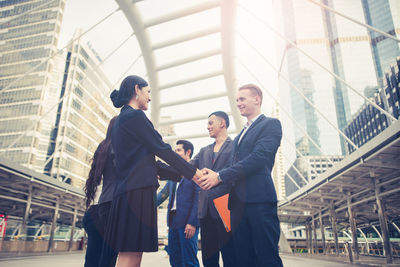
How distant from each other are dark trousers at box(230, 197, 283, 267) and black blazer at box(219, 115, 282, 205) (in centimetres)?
6

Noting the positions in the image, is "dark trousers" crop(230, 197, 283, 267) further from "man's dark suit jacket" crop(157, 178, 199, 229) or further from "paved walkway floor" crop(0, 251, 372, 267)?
"paved walkway floor" crop(0, 251, 372, 267)

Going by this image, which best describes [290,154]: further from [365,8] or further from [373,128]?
[365,8]

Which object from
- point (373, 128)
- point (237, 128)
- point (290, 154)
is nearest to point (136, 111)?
point (237, 128)

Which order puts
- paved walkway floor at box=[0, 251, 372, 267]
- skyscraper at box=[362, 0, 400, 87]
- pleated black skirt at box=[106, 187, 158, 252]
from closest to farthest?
pleated black skirt at box=[106, 187, 158, 252] → paved walkway floor at box=[0, 251, 372, 267] → skyscraper at box=[362, 0, 400, 87]

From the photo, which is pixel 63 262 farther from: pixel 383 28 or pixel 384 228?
pixel 383 28

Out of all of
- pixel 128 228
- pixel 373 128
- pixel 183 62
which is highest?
pixel 373 128

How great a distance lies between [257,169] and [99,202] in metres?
1.18

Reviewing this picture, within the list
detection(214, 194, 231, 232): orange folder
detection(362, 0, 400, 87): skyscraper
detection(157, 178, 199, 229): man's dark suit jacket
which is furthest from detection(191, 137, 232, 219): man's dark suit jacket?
detection(362, 0, 400, 87): skyscraper

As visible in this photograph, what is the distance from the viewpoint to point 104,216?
2.03 m

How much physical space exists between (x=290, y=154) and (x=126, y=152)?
11031 cm

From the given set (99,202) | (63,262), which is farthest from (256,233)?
(63,262)

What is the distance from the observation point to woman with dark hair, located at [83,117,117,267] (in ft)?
6.68

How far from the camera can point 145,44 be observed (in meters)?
9.49

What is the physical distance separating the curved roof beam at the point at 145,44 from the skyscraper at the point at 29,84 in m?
47.5
